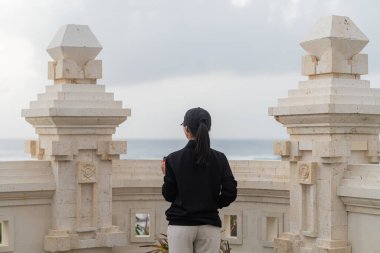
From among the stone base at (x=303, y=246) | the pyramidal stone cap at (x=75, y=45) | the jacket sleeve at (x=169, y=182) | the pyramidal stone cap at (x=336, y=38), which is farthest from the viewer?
the pyramidal stone cap at (x=75, y=45)

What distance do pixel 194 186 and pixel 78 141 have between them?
5.68 m

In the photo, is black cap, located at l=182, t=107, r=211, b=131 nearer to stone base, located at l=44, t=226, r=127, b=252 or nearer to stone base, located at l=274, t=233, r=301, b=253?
stone base, located at l=274, t=233, r=301, b=253

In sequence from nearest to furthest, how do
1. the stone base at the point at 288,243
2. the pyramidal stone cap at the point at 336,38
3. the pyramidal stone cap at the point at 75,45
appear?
the pyramidal stone cap at the point at 336,38 < the stone base at the point at 288,243 < the pyramidal stone cap at the point at 75,45

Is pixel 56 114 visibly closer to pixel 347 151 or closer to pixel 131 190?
pixel 131 190

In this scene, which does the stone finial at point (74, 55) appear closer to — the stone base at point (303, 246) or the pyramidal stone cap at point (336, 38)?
the pyramidal stone cap at point (336, 38)

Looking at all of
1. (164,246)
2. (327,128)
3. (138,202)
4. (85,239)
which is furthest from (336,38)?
(85,239)

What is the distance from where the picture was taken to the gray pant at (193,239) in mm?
6719

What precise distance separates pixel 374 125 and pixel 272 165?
73.5 inches

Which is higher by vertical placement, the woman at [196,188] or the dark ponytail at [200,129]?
the dark ponytail at [200,129]

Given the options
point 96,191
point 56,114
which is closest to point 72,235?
point 96,191

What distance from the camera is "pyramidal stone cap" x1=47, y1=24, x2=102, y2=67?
12203mm

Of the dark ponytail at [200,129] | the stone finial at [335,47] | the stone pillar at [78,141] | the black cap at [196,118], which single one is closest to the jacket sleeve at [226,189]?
the dark ponytail at [200,129]

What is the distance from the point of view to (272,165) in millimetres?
12836

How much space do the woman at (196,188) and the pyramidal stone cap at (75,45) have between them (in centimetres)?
570
